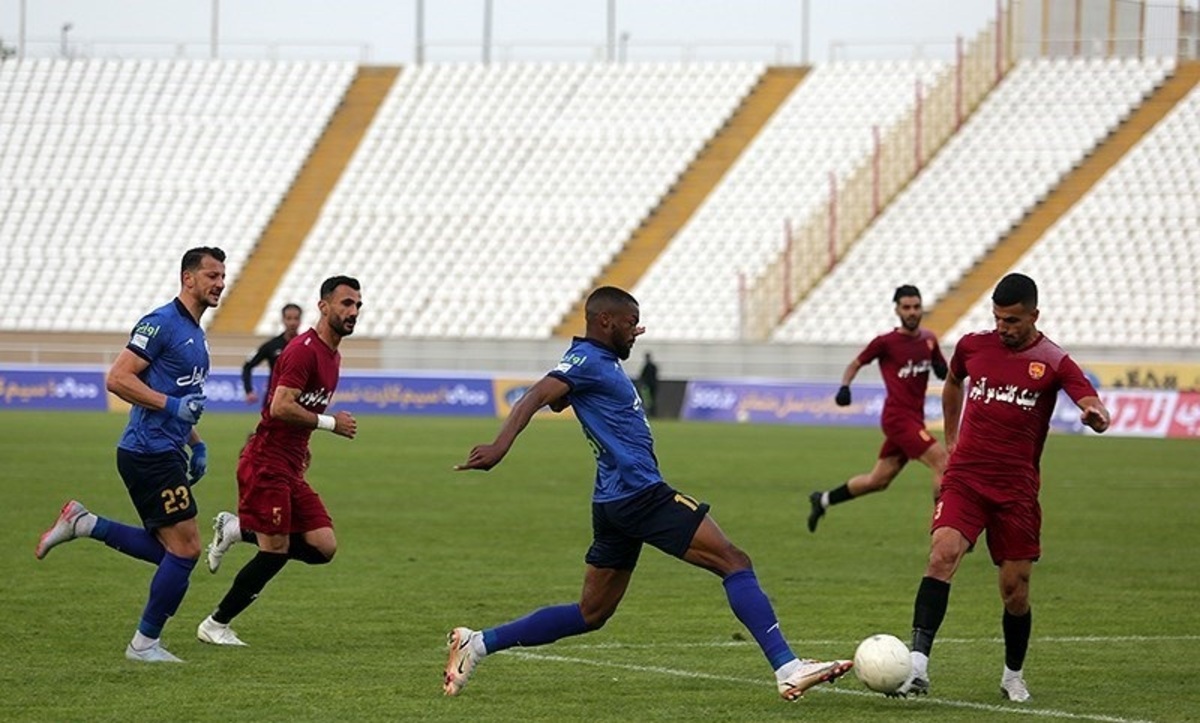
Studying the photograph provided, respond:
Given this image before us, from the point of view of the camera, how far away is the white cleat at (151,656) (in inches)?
436

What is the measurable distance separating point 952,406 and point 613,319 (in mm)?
2694

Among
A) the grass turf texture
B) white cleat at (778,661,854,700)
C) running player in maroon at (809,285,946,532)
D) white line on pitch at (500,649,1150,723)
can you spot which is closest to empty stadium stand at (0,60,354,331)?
the grass turf texture

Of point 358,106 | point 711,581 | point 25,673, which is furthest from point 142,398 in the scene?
point 358,106

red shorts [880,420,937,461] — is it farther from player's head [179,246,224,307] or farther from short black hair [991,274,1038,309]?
player's head [179,246,224,307]

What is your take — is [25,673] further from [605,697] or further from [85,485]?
[85,485]

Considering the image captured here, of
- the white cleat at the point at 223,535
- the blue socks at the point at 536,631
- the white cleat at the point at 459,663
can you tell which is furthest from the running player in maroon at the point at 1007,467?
the white cleat at the point at 223,535

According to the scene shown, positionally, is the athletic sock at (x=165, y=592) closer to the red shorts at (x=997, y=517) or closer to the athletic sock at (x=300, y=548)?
the athletic sock at (x=300, y=548)

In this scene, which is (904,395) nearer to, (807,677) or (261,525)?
(261,525)

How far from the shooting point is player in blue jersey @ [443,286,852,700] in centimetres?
954

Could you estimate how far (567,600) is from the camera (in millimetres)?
14359

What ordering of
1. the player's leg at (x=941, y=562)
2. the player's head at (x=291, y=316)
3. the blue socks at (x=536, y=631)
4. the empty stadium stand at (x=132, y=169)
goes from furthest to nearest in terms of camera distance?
the empty stadium stand at (x=132, y=169) < the player's head at (x=291, y=316) < the blue socks at (x=536, y=631) < the player's leg at (x=941, y=562)

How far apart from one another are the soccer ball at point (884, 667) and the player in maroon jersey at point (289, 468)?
3.40 m

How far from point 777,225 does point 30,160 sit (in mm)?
22699

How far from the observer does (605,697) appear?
Answer: 10000 millimetres
